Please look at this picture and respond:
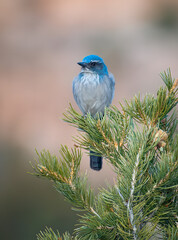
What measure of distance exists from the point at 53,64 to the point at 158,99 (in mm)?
3318

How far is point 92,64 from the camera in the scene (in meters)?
2.43

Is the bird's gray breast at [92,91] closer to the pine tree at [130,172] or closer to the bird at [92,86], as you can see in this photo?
the bird at [92,86]

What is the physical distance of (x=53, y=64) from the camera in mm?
4387

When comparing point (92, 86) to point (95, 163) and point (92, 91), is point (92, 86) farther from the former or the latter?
point (95, 163)

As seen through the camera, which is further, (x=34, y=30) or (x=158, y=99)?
(x=34, y=30)

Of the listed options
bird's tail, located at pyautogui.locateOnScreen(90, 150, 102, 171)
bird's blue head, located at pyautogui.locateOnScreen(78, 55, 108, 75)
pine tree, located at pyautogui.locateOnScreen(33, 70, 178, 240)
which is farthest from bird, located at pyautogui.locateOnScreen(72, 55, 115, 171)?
pine tree, located at pyautogui.locateOnScreen(33, 70, 178, 240)

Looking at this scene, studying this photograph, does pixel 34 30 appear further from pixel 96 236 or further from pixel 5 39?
pixel 96 236

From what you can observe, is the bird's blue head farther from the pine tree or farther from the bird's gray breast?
the pine tree

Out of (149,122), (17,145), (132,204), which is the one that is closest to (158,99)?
(149,122)

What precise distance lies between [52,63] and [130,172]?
3.46m

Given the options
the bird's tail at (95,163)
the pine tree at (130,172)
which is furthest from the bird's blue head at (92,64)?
the pine tree at (130,172)

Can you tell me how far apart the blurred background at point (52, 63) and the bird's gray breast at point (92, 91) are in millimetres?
1297

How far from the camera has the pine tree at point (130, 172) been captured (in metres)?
1.05

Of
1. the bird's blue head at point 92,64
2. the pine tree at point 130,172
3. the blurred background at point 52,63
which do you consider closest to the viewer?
the pine tree at point 130,172
